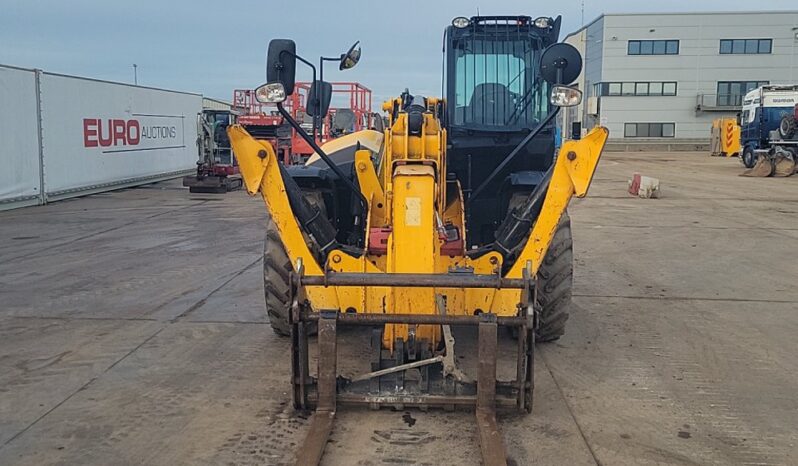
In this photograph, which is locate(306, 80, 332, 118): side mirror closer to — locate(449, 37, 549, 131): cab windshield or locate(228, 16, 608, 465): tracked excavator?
locate(228, 16, 608, 465): tracked excavator

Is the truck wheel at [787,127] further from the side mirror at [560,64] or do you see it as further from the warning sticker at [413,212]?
the warning sticker at [413,212]

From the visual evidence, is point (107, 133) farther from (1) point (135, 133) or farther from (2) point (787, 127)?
(2) point (787, 127)

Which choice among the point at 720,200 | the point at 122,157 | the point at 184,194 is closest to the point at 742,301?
the point at 720,200

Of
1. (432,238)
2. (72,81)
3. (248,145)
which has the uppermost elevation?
(72,81)

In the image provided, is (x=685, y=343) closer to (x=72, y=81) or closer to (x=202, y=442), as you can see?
(x=202, y=442)

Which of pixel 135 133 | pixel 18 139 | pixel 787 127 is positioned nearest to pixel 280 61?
pixel 18 139

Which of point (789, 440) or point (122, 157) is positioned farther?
point (122, 157)

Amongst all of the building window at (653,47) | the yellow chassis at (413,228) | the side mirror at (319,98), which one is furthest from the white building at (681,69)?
the yellow chassis at (413,228)

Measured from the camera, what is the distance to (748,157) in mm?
29734

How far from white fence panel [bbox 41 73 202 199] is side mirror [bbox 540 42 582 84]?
1536 centimetres

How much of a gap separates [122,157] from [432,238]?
18.3 m

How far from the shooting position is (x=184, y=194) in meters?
20.0

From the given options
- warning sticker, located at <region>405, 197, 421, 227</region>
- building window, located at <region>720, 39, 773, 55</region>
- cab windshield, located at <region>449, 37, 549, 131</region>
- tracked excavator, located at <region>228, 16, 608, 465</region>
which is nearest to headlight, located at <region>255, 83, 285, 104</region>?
tracked excavator, located at <region>228, 16, 608, 465</region>

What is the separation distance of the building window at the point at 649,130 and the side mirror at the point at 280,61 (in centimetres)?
4629
